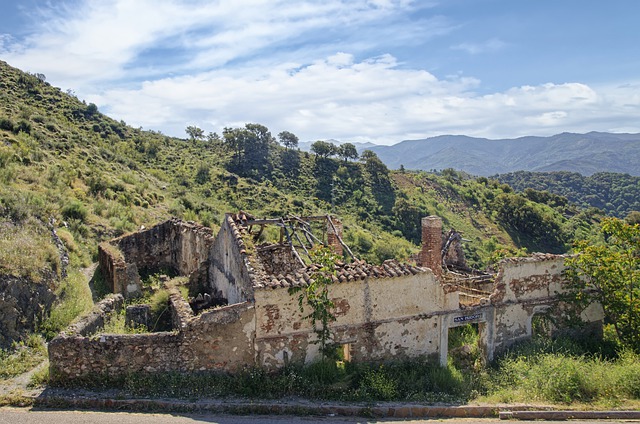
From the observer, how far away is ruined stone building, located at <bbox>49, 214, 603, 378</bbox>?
1222 cm

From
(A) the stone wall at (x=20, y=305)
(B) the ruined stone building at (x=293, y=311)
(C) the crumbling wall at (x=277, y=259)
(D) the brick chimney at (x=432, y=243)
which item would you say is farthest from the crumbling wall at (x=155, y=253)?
(D) the brick chimney at (x=432, y=243)

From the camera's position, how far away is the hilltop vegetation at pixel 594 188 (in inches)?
5037

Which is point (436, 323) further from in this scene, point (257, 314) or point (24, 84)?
point (24, 84)

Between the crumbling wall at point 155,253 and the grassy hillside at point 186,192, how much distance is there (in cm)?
150

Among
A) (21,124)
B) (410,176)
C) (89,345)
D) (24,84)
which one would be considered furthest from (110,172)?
(410,176)

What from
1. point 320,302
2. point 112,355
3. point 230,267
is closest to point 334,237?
point 230,267

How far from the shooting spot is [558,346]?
1658 centimetres

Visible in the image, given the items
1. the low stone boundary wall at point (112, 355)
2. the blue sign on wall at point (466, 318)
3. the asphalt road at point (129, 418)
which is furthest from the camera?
the blue sign on wall at point (466, 318)

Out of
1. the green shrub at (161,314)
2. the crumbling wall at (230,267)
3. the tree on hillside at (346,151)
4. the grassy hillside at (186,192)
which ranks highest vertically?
the tree on hillside at (346,151)

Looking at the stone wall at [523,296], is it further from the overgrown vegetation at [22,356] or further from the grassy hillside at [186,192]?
the overgrown vegetation at [22,356]

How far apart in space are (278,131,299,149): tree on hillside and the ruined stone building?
65041mm

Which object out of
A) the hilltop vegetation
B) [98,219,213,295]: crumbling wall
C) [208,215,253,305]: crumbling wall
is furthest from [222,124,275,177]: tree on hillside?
the hilltop vegetation

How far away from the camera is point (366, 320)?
1415cm

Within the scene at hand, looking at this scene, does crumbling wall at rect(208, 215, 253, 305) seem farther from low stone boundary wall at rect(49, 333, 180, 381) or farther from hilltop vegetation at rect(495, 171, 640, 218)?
hilltop vegetation at rect(495, 171, 640, 218)
